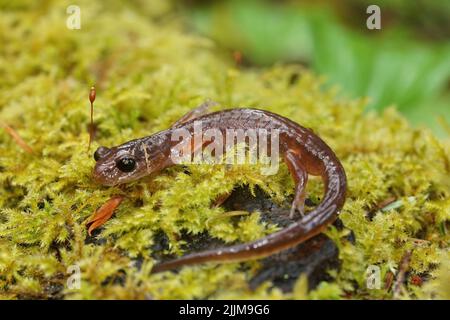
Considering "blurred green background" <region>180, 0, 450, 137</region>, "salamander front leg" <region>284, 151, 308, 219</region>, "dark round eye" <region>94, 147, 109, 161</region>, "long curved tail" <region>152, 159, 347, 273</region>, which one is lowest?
"long curved tail" <region>152, 159, 347, 273</region>

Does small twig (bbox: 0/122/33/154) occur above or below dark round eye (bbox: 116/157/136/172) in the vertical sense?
above

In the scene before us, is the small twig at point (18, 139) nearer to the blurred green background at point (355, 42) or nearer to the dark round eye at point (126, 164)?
the dark round eye at point (126, 164)

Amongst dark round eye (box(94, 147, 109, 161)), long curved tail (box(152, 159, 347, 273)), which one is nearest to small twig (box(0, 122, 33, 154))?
dark round eye (box(94, 147, 109, 161))

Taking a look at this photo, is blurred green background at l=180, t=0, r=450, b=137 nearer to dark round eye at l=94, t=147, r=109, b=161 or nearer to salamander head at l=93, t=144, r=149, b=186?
salamander head at l=93, t=144, r=149, b=186

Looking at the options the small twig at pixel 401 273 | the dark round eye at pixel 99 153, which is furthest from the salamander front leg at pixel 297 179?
the dark round eye at pixel 99 153
